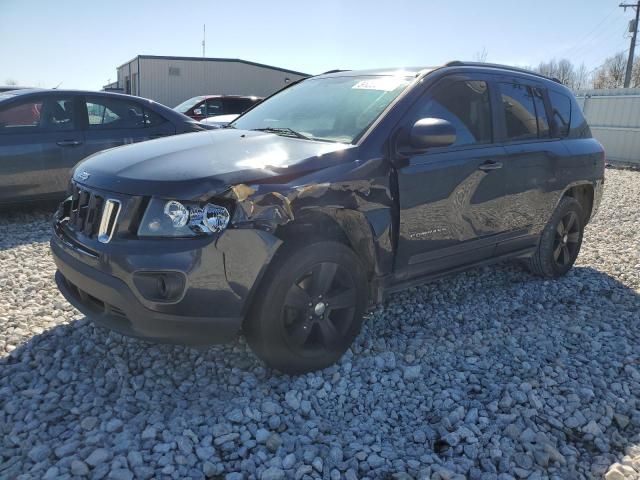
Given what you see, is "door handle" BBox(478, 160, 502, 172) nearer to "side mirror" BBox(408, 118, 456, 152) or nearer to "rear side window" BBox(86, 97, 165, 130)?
"side mirror" BBox(408, 118, 456, 152)

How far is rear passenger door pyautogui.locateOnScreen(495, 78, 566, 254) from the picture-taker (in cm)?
412

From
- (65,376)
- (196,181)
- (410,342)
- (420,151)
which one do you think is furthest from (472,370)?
(65,376)

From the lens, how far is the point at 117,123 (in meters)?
6.73

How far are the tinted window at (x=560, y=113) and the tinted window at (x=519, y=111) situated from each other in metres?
0.36

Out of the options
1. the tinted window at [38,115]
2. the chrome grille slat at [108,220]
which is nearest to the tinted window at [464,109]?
the chrome grille slat at [108,220]

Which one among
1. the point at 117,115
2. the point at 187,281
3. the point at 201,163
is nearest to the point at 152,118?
the point at 117,115

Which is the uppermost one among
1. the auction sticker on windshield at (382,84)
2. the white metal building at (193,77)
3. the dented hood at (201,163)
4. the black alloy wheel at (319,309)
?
the white metal building at (193,77)

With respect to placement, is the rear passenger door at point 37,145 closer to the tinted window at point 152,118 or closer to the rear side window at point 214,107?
the tinted window at point 152,118

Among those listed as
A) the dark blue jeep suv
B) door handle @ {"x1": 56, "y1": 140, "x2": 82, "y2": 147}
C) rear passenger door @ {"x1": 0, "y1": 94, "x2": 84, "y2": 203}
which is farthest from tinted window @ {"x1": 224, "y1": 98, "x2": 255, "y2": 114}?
the dark blue jeep suv

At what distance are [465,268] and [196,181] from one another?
2.23 meters

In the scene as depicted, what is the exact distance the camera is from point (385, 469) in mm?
2393

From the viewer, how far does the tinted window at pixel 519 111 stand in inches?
164

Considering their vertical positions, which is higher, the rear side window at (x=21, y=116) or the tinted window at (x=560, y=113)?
the tinted window at (x=560, y=113)

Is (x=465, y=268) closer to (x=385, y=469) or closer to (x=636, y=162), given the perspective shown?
(x=385, y=469)
